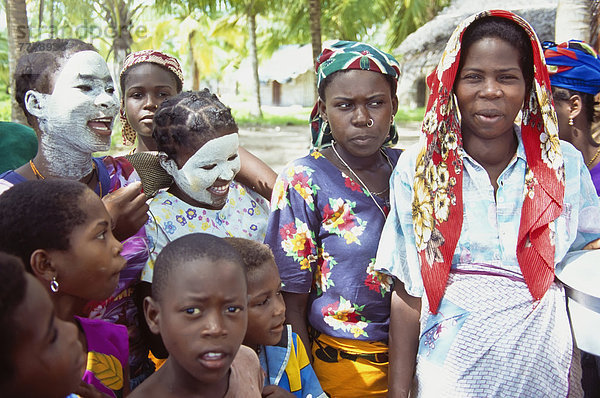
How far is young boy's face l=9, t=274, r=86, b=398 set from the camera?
108 cm

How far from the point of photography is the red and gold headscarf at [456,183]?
1.96m

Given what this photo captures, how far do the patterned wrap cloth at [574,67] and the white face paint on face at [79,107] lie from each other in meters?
2.25

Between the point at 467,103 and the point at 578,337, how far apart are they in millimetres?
935

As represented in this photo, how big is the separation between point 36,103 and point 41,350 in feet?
3.80

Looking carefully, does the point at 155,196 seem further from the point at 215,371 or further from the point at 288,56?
the point at 288,56

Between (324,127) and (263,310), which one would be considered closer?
(263,310)

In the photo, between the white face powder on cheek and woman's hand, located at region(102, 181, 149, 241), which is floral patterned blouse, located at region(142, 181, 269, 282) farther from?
woman's hand, located at region(102, 181, 149, 241)

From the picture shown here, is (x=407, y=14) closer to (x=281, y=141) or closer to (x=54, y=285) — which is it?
(x=281, y=141)

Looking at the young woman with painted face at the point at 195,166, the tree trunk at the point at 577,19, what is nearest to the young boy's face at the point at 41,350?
the young woman with painted face at the point at 195,166

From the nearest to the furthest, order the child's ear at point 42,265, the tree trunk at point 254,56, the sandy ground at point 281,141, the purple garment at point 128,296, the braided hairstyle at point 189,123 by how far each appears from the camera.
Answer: the child's ear at point 42,265, the purple garment at point 128,296, the braided hairstyle at point 189,123, the sandy ground at point 281,141, the tree trunk at point 254,56

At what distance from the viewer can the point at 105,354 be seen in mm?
1708

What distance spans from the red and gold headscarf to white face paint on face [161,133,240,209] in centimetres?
75

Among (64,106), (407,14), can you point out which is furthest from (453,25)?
(407,14)

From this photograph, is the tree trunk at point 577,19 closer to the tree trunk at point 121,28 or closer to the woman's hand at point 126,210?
the woman's hand at point 126,210
